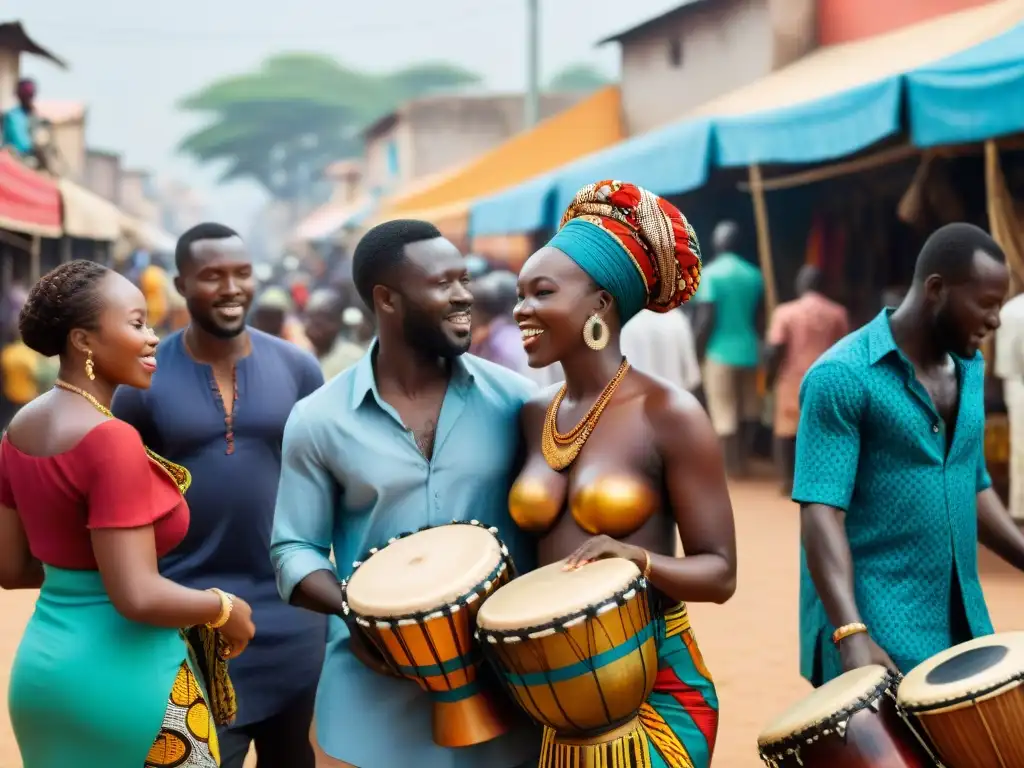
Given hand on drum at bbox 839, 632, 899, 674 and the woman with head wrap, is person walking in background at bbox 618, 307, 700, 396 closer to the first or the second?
hand on drum at bbox 839, 632, 899, 674

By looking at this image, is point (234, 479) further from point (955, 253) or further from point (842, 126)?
point (842, 126)

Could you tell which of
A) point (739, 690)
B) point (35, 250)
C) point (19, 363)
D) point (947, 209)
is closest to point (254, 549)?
point (739, 690)

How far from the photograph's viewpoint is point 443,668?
2730mm

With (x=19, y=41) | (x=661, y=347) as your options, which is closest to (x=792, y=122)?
(x=661, y=347)

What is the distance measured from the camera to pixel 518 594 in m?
2.68

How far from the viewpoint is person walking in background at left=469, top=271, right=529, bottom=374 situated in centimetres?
821

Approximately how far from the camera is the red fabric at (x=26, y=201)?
14.1m

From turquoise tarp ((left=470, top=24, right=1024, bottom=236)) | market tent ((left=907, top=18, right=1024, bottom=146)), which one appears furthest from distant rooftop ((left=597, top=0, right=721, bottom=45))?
market tent ((left=907, top=18, right=1024, bottom=146))

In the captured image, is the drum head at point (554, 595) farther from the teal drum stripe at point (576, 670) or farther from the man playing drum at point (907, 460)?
the man playing drum at point (907, 460)

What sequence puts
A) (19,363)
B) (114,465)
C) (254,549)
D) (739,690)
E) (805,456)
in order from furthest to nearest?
(19,363) → (739,690) → (254,549) → (805,456) → (114,465)

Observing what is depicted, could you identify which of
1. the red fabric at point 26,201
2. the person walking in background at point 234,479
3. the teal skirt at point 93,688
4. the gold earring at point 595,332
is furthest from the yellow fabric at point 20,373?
the gold earring at point 595,332

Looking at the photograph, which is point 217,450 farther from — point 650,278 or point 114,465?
point 650,278

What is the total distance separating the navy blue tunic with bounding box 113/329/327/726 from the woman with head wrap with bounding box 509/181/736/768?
4.57ft

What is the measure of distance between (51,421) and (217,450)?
3.81 ft
